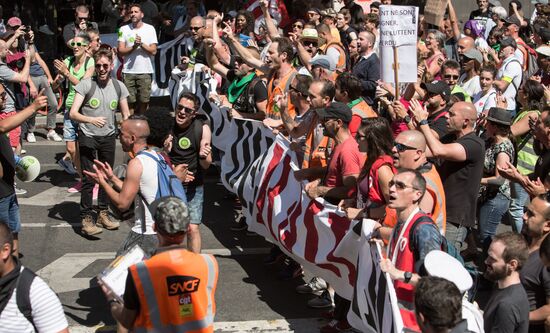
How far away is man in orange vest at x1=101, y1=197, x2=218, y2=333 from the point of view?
4961 mm

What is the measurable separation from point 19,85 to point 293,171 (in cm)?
758

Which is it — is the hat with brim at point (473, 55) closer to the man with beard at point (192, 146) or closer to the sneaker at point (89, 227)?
the man with beard at point (192, 146)

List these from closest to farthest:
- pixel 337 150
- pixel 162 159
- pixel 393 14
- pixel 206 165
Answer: pixel 162 159, pixel 337 150, pixel 393 14, pixel 206 165

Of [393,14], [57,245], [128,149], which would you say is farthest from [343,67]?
[128,149]

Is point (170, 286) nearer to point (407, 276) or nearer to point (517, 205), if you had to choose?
point (407, 276)

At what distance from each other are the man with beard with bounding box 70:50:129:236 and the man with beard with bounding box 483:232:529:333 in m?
6.02

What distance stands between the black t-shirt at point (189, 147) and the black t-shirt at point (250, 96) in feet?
6.02

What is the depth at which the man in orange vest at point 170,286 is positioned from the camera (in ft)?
16.3

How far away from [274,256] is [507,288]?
4.29 m

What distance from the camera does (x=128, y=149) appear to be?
7059 mm

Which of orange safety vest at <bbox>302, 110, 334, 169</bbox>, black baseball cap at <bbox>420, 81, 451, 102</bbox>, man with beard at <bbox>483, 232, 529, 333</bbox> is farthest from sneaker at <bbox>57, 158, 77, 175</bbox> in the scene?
man with beard at <bbox>483, 232, 529, 333</bbox>

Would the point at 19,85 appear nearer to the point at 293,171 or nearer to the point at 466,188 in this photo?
the point at 293,171

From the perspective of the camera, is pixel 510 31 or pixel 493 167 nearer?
pixel 493 167

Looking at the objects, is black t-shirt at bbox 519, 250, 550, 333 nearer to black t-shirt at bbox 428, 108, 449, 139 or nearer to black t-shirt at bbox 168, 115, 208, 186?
black t-shirt at bbox 428, 108, 449, 139
